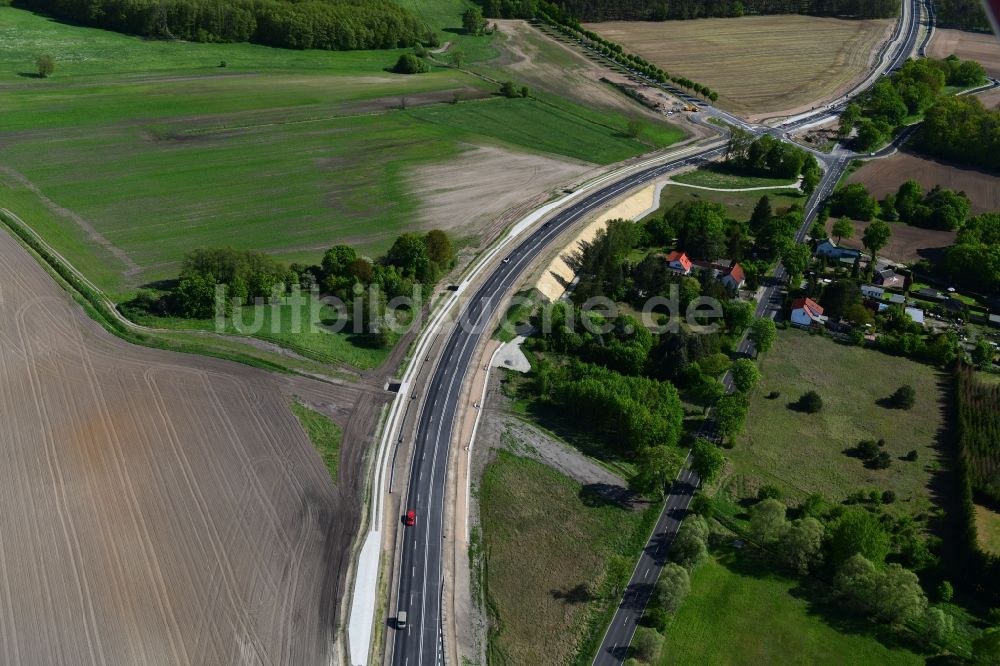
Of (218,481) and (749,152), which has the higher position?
(749,152)

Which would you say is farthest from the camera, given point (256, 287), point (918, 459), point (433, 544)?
point (256, 287)

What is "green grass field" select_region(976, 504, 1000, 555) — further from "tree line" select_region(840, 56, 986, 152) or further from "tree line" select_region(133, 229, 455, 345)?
"tree line" select_region(840, 56, 986, 152)

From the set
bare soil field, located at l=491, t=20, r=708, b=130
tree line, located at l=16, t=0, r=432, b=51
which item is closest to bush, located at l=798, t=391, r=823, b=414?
bare soil field, located at l=491, t=20, r=708, b=130

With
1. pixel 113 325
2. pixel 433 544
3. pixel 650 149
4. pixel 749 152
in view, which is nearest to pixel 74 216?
pixel 113 325

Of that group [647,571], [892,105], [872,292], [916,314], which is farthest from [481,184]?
[892,105]

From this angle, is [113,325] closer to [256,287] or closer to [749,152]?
[256,287]

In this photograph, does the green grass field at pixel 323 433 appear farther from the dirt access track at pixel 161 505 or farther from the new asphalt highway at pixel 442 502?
the new asphalt highway at pixel 442 502

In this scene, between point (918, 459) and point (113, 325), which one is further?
point (113, 325)

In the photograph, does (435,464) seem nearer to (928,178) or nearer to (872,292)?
(872,292)
